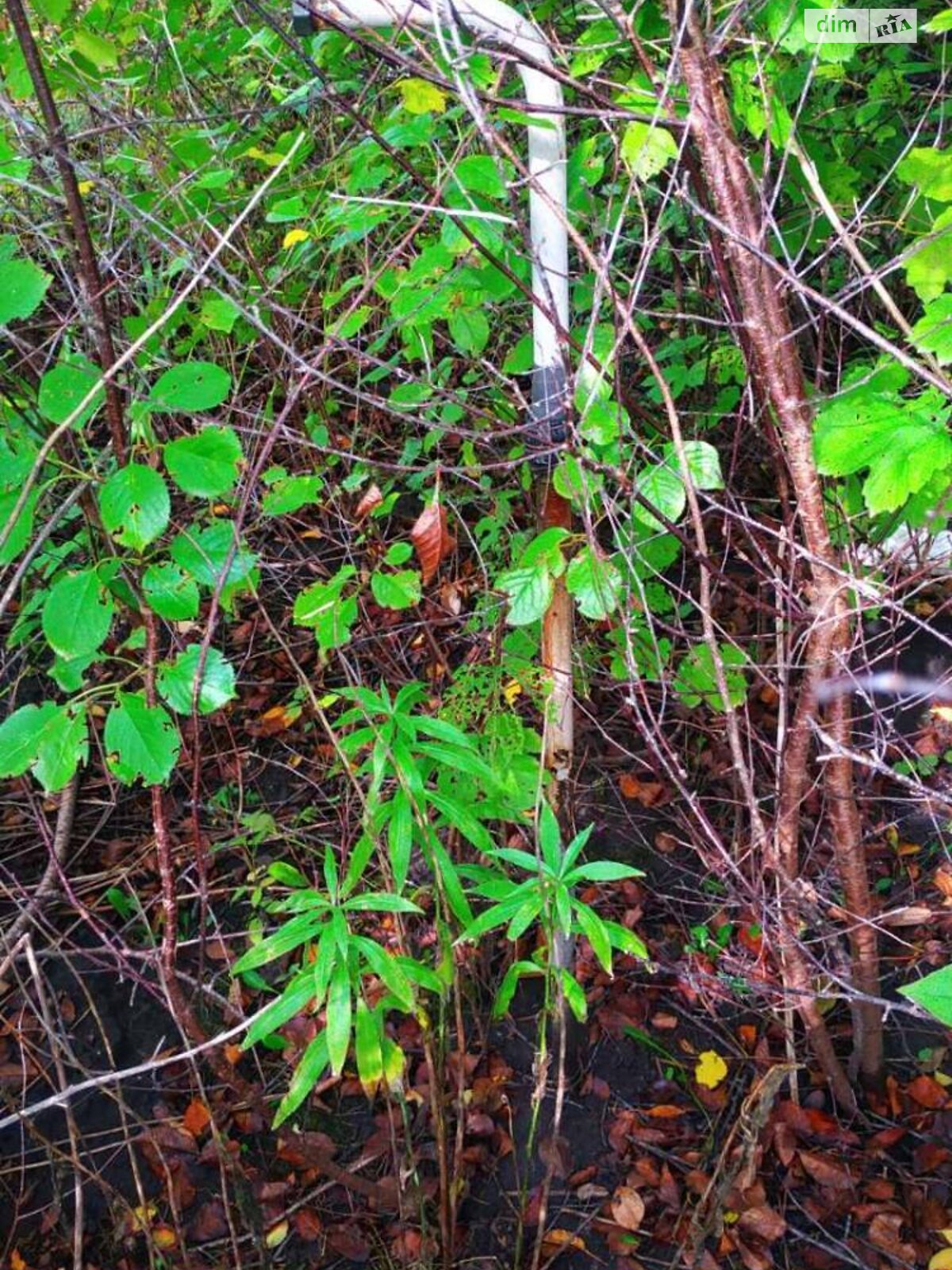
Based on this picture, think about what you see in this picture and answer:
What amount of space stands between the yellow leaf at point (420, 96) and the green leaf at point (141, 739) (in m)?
1.16

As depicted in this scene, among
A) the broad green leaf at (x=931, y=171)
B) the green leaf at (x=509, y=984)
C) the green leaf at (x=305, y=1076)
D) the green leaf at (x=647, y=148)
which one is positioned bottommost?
the green leaf at (x=509, y=984)

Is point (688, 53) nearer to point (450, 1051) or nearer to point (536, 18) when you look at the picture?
point (536, 18)

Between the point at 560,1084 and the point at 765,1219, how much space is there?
708 mm

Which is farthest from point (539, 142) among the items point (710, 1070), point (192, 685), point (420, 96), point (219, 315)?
point (710, 1070)

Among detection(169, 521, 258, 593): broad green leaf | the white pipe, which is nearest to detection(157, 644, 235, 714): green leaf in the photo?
detection(169, 521, 258, 593): broad green leaf

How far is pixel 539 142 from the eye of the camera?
173 cm

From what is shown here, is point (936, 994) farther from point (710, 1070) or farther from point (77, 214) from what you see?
point (77, 214)

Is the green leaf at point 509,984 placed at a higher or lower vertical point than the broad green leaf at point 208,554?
lower

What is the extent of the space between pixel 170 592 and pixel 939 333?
1.32 metres

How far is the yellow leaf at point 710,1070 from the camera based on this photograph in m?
2.31

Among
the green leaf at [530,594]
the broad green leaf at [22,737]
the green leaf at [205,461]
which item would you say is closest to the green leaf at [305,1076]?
the broad green leaf at [22,737]

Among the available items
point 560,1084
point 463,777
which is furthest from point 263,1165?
point 463,777

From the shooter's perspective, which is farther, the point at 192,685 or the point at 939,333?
the point at 192,685

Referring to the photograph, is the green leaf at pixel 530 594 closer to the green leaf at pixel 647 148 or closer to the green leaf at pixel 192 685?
the green leaf at pixel 192 685
